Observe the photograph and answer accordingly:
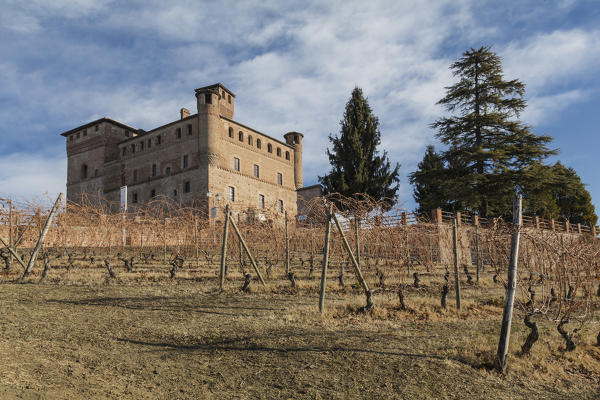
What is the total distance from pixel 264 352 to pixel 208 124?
106ft

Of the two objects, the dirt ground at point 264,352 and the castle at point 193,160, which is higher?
the castle at point 193,160

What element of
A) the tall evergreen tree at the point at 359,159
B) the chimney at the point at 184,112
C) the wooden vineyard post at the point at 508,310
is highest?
the chimney at the point at 184,112

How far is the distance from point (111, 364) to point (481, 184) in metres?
28.0

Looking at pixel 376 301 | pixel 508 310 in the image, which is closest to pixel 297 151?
pixel 376 301

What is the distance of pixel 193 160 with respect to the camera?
36.5m

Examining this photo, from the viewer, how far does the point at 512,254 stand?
202 inches

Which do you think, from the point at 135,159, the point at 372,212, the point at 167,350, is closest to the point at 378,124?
the point at 135,159

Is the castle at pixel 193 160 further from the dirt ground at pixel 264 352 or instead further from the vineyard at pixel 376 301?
the dirt ground at pixel 264 352

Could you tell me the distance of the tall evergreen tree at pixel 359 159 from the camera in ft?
116

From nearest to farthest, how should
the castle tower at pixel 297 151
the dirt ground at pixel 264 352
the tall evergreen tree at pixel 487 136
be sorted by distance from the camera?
the dirt ground at pixel 264 352
the tall evergreen tree at pixel 487 136
the castle tower at pixel 297 151

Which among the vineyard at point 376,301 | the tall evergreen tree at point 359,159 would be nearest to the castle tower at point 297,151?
the tall evergreen tree at point 359,159

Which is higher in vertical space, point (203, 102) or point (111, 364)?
point (203, 102)

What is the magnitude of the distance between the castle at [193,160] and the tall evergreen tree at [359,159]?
584 centimetres

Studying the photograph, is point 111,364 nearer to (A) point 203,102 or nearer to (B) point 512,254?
(B) point 512,254
